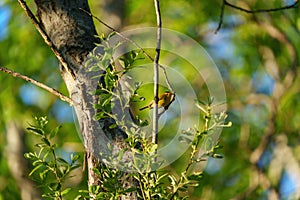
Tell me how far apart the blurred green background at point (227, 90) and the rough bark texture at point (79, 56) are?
418 centimetres

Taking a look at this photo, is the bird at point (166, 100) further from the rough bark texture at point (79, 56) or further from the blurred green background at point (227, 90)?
the blurred green background at point (227, 90)

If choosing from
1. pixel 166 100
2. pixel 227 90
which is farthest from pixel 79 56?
pixel 227 90

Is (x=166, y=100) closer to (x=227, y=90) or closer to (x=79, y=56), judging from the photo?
(x=79, y=56)

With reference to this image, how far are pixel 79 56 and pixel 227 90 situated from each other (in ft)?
19.9

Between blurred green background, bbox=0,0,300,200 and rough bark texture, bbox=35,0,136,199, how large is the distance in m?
4.18

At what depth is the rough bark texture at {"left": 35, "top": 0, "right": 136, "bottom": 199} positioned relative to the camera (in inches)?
82.3

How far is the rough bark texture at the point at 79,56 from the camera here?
2.09 meters

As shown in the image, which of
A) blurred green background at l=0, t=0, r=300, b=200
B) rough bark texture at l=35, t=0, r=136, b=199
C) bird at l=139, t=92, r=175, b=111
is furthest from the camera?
blurred green background at l=0, t=0, r=300, b=200

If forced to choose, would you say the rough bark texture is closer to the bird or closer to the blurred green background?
the bird

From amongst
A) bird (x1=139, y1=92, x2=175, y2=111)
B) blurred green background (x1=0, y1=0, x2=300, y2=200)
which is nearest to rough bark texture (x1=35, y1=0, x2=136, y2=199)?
bird (x1=139, y1=92, x2=175, y2=111)

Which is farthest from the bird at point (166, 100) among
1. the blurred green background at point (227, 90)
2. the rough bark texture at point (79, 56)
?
the blurred green background at point (227, 90)

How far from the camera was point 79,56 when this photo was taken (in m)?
2.21

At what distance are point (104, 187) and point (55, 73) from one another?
657cm

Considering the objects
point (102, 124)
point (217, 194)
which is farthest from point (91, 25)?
point (217, 194)
